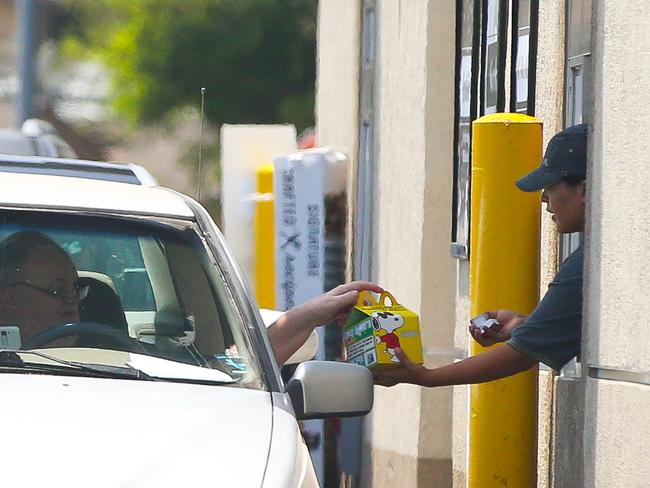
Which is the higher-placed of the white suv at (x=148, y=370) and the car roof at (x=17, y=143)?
the car roof at (x=17, y=143)

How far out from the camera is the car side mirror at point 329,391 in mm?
4609

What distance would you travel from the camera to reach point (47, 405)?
4020 millimetres

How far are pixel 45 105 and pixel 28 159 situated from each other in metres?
27.1

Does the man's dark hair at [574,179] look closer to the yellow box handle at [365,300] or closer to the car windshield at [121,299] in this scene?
the yellow box handle at [365,300]

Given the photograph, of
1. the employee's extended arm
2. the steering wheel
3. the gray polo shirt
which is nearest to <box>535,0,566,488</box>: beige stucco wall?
the gray polo shirt

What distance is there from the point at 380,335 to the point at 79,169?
3.94 feet

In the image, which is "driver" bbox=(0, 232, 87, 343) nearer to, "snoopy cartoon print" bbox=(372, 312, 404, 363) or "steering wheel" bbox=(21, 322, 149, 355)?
"steering wheel" bbox=(21, 322, 149, 355)

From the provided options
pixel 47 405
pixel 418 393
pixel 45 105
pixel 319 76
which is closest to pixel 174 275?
pixel 47 405

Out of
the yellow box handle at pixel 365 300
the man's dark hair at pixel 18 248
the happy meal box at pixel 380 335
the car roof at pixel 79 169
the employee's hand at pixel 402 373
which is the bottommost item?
the employee's hand at pixel 402 373

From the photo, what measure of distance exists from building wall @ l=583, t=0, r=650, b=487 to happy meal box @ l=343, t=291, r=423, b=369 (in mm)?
616

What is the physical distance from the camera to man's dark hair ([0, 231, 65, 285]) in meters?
4.91

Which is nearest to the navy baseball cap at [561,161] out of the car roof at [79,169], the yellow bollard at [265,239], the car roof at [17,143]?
the car roof at [79,169]

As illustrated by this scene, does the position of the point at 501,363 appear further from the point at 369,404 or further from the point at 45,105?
the point at 45,105

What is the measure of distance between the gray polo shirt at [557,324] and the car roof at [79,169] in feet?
Answer: 4.64
